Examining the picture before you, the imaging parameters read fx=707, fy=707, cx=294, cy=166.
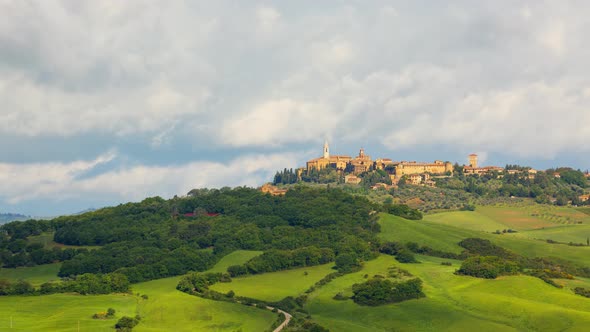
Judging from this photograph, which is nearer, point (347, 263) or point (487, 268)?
point (487, 268)

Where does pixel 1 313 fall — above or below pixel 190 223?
below

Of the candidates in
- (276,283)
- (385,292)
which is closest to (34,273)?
(276,283)

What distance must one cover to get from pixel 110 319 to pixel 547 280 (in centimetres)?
7618

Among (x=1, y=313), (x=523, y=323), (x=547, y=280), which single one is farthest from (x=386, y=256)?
(x=1, y=313)

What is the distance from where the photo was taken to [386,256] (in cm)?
15875

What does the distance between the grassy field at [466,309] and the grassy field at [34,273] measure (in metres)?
61.1

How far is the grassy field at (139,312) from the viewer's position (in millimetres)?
104875

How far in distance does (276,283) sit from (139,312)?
3186 centimetres

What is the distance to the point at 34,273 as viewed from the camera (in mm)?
157125

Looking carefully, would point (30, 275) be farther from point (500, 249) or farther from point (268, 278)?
point (500, 249)

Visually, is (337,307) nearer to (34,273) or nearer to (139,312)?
(139,312)

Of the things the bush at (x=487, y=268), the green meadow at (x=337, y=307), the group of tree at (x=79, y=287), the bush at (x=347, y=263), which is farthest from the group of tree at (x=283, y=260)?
the bush at (x=487, y=268)

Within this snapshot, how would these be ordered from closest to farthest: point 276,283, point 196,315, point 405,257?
point 196,315 < point 276,283 < point 405,257

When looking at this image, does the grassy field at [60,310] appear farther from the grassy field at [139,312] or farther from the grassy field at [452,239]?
the grassy field at [452,239]
